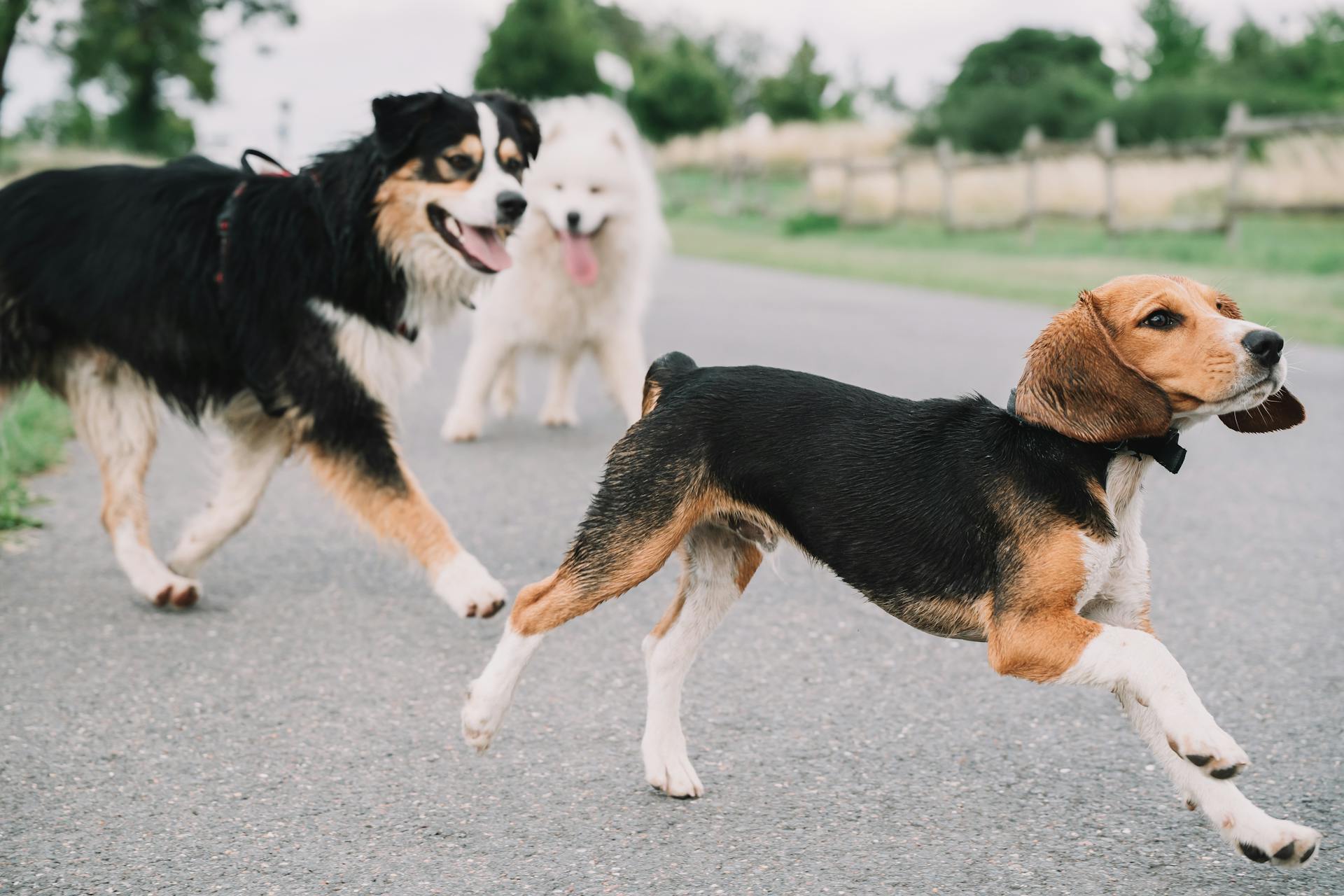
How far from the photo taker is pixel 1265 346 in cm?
307

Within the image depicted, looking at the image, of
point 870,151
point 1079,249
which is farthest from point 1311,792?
point 870,151

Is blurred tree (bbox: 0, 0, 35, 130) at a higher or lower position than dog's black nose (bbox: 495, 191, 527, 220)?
lower

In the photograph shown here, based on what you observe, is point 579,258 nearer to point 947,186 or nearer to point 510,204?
point 510,204

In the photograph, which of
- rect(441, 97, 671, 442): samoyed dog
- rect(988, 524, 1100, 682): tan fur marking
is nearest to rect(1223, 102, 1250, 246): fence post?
rect(441, 97, 671, 442): samoyed dog

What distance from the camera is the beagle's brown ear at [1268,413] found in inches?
133

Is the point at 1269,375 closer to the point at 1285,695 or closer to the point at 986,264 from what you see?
the point at 1285,695

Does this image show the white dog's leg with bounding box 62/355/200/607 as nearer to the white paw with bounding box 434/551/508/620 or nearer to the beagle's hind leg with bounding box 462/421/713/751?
the white paw with bounding box 434/551/508/620

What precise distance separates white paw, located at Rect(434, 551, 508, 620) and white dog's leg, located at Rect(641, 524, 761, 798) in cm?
111

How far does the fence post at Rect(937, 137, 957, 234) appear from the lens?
28688mm

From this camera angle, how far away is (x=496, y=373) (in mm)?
8875

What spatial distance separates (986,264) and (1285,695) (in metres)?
18.6

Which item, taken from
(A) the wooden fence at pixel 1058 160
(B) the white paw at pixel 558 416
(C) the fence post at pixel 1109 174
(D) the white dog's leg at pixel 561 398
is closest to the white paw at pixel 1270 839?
(D) the white dog's leg at pixel 561 398

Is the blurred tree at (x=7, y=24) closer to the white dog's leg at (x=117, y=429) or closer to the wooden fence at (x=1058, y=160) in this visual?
the wooden fence at (x=1058, y=160)

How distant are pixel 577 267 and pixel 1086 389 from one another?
5.62 meters
